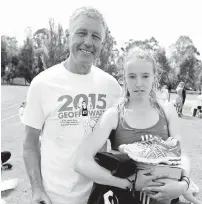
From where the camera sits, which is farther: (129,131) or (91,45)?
(91,45)

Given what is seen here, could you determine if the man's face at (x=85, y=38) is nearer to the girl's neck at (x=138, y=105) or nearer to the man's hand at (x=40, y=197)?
the girl's neck at (x=138, y=105)

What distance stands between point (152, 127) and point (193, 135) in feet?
32.3

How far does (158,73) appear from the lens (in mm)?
2031

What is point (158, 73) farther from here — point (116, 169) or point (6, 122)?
point (6, 122)

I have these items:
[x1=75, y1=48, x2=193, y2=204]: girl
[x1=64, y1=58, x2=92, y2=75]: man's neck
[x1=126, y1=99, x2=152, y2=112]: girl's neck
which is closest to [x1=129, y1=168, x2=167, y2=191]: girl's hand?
[x1=75, y1=48, x2=193, y2=204]: girl

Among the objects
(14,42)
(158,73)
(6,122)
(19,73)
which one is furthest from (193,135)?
(14,42)

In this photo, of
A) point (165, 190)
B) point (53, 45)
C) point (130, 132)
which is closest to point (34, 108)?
point (130, 132)

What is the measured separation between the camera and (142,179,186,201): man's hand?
5.18 ft

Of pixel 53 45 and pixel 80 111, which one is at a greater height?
pixel 53 45

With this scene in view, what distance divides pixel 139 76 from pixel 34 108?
714 millimetres

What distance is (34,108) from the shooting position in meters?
1.92

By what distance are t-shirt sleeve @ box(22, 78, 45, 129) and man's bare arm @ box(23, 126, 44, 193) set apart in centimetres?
6

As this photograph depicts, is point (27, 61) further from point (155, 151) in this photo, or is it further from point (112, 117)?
point (155, 151)

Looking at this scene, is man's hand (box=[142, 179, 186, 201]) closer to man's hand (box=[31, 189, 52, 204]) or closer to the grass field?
the grass field
